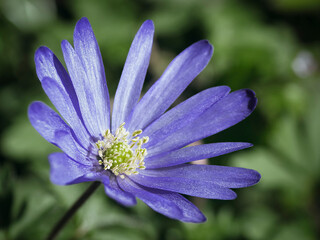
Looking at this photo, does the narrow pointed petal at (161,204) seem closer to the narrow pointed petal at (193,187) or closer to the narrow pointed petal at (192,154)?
the narrow pointed petal at (193,187)

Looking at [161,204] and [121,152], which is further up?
[161,204]

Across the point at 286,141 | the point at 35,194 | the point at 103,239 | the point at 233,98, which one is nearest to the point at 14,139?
the point at 35,194

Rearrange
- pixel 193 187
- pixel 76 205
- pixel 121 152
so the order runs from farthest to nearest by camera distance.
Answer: pixel 121 152, pixel 76 205, pixel 193 187

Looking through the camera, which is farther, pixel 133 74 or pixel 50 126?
pixel 133 74

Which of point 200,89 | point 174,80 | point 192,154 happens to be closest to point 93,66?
point 174,80

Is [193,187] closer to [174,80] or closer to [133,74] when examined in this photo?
[174,80]
